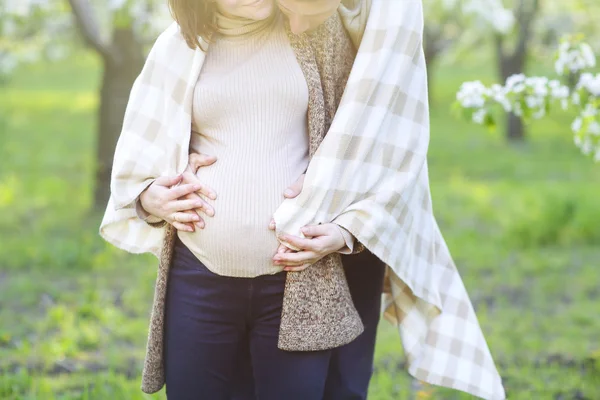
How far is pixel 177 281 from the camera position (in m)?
2.07

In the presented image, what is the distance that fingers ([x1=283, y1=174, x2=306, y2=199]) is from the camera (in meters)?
1.97

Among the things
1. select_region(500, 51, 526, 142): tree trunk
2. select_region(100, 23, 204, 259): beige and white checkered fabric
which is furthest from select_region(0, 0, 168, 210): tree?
select_region(500, 51, 526, 142): tree trunk

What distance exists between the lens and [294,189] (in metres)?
1.98

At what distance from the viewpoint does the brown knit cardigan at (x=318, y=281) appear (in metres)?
1.97

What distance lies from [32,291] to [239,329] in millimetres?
3550

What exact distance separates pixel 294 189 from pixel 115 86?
5.21 meters

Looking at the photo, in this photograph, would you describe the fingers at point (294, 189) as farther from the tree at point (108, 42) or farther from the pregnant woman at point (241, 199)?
the tree at point (108, 42)

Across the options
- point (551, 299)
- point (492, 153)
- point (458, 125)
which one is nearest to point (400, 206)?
point (551, 299)

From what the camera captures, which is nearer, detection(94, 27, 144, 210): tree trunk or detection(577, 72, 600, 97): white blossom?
detection(577, 72, 600, 97): white blossom

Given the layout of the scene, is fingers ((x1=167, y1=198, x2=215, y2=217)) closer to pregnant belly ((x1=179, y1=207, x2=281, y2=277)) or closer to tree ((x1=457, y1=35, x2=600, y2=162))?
pregnant belly ((x1=179, y1=207, x2=281, y2=277))

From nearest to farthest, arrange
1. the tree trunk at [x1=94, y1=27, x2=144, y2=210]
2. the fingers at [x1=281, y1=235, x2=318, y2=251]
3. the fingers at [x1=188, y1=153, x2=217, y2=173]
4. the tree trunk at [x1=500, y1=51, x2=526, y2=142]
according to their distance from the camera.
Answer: the fingers at [x1=281, y1=235, x2=318, y2=251]
the fingers at [x1=188, y1=153, x2=217, y2=173]
the tree trunk at [x1=94, y1=27, x2=144, y2=210]
the tree trunk at [x1=500, y1=51, x2=526, y2=142]

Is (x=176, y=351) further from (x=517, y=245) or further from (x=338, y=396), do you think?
(x=517, y=245)

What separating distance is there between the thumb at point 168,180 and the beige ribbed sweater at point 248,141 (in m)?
0.06

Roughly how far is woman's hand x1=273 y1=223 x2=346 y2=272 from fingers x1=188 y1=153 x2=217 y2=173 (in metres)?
0.27
